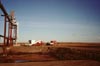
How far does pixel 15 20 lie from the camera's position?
44625 mm

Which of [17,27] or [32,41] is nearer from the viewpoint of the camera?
[17,27]

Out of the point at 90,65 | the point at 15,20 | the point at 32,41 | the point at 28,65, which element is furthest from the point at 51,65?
the point at 32,41

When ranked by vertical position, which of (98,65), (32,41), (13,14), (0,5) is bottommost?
(98,65)

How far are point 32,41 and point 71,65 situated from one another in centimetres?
4070

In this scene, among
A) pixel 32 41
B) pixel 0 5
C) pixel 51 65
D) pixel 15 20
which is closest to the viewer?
pixel 51 65

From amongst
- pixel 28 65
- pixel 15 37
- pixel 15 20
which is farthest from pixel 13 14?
pixel 28 65

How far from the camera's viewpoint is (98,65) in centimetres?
1159

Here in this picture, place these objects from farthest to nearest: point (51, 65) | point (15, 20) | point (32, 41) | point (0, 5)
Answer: point (32, 41)
point (15, 20)
point (0, 5)
point (51, 65)

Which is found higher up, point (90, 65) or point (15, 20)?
point (15, 20)

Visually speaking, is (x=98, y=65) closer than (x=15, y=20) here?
Yes

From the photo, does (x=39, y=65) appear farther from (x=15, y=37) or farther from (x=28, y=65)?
(x=15, y=37)

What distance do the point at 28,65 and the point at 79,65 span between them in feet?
11.7

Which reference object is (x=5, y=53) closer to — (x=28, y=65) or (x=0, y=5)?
(x=0, y=5)

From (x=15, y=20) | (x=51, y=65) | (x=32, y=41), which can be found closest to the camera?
(x=51, y=65)
